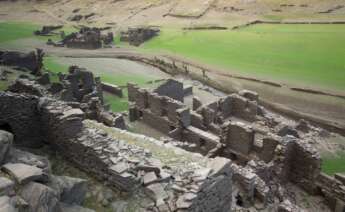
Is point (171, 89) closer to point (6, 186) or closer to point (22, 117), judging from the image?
point (22, 117)

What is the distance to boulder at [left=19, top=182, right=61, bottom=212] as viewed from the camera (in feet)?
23.8

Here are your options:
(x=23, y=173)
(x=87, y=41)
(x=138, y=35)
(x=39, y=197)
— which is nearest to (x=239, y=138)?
(x=23, y=173)

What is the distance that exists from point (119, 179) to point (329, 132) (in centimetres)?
2526

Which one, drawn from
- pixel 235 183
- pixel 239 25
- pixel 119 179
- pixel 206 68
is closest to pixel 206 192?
pixel 119 179

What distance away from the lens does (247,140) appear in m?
22.7

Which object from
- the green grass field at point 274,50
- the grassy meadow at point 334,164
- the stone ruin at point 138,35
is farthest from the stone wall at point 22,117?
the stone ruin at point 138,35

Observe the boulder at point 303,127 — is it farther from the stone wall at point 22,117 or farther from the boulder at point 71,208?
the boulder at point 71,208

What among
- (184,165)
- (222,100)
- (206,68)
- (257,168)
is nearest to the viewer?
(184,165)

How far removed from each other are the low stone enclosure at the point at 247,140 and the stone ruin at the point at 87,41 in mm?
36023

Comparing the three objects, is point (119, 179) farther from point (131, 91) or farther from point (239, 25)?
point (239, 25)

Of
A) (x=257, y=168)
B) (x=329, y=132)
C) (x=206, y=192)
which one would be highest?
(x=206, y=192)

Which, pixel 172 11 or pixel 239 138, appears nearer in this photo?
pixel 239 138

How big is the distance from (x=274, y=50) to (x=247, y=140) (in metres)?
36.4

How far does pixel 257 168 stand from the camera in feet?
62.6
